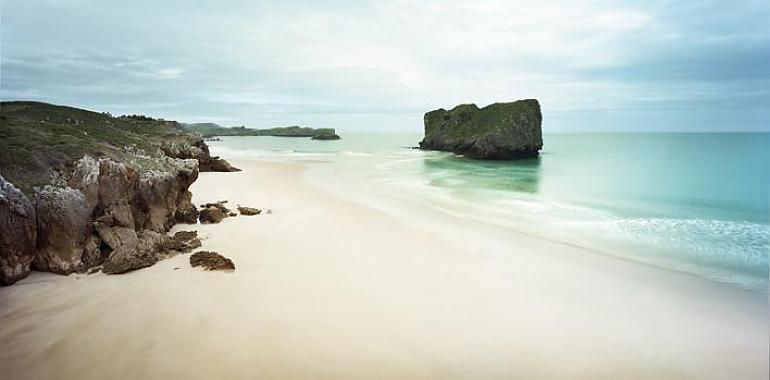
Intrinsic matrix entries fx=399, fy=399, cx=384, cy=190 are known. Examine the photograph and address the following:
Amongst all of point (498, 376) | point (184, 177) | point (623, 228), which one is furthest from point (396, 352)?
point (623, 228)

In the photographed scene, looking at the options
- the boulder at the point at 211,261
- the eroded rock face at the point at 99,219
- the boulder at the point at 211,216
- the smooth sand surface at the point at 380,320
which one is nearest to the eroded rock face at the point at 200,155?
the boulder at the point at 211,216

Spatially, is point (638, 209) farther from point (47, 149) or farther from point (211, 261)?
point (47, 149)

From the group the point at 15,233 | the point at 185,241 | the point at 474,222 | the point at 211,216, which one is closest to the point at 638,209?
the point at 474,222

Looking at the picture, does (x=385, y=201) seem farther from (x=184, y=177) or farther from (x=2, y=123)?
(x=2, y=123)

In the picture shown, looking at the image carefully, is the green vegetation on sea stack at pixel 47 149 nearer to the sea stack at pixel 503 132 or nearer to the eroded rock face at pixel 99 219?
the eroded rock face at pixel 99 219

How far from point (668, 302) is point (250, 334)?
7.01 m

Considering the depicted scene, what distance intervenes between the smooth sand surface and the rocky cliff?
1.52ft

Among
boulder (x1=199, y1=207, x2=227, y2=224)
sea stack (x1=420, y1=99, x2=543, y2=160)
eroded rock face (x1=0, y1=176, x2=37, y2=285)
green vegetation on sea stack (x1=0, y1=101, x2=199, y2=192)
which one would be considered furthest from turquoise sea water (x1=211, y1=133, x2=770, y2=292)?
sea stack (x1=420, y1=99, x2=543, y2=160)

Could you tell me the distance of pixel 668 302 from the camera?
23.1 ft

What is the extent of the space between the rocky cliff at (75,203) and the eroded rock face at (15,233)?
1cm

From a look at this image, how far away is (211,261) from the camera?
24.9 feet

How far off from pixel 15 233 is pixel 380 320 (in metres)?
5.78

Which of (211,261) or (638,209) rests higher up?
(211,261)

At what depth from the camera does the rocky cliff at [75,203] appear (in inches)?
251
